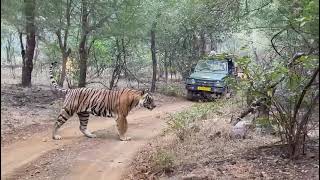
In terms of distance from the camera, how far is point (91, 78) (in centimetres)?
2119

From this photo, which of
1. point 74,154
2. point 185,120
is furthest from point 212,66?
point 74,154

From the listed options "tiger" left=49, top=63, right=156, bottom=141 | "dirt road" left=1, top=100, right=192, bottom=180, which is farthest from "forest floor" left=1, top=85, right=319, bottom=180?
"tiger" left=49, top=63, right=156, bottom=141

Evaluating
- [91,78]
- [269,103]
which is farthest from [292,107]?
[91,78]

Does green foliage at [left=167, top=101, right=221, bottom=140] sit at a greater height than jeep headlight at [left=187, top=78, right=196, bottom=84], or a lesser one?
lesser

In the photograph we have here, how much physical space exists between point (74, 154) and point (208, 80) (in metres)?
10.8

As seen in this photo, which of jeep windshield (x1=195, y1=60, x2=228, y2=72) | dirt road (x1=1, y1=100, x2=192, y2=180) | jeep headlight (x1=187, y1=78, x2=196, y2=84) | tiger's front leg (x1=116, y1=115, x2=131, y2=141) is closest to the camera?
dirt road (x1=1, y1=100, x2=192, y2=180)

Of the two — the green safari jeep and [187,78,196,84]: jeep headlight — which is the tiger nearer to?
the green safari jeep

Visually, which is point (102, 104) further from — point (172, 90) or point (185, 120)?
point (172, 90)

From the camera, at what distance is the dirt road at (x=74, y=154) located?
8102 millimetres

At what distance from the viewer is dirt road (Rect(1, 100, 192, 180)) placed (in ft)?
26.6

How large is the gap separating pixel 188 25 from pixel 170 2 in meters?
3.14

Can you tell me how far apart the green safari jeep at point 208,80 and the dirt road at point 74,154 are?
22.1ft

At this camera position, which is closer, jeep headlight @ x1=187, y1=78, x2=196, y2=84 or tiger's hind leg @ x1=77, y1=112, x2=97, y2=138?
tiger's hind leg @ x1=77, y1=112, x2=97, y2=138

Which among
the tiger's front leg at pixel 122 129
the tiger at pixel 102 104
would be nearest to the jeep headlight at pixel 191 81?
the tiger at pixel 102 104
